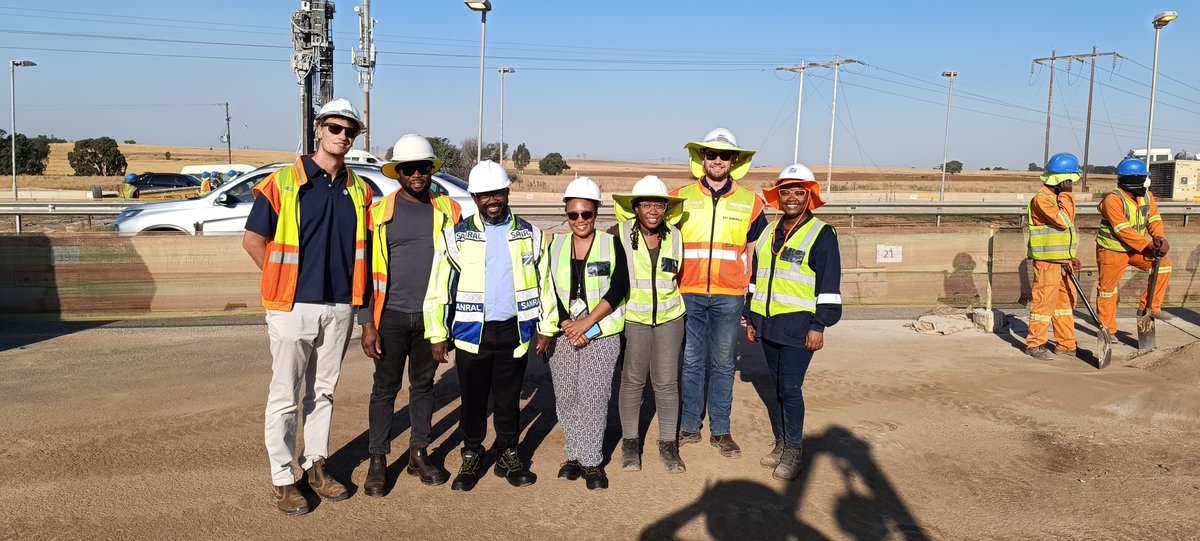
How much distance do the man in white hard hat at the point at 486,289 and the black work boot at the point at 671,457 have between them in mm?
1136

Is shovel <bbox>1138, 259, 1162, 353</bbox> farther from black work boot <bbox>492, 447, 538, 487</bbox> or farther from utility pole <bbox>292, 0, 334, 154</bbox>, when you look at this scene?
utility pole <bbox>292, 0, 334, 154</bbox>

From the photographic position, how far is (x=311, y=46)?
2122 centimetres

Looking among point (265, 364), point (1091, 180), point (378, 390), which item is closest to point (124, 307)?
point (265, 364)

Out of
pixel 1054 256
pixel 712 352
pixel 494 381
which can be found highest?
pixel 1054 256

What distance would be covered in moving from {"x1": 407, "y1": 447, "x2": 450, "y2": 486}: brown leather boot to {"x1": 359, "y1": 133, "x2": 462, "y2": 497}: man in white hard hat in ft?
0.68

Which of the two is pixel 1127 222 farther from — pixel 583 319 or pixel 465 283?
pixel 465 283

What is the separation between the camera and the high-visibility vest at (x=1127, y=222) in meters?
8.67

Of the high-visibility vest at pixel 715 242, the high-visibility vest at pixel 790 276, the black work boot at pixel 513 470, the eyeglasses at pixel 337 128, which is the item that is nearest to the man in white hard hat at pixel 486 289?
the black work boot at pixel 513 470

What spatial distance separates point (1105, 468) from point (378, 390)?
4.52 m

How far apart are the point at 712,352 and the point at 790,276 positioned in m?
0.76

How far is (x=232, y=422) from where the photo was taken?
595 centimetres

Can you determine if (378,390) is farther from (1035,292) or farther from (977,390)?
(1035,292)

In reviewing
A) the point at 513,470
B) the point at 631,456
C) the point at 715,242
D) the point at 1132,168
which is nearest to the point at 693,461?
the point at 631,456

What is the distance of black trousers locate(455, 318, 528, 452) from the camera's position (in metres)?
4.73
